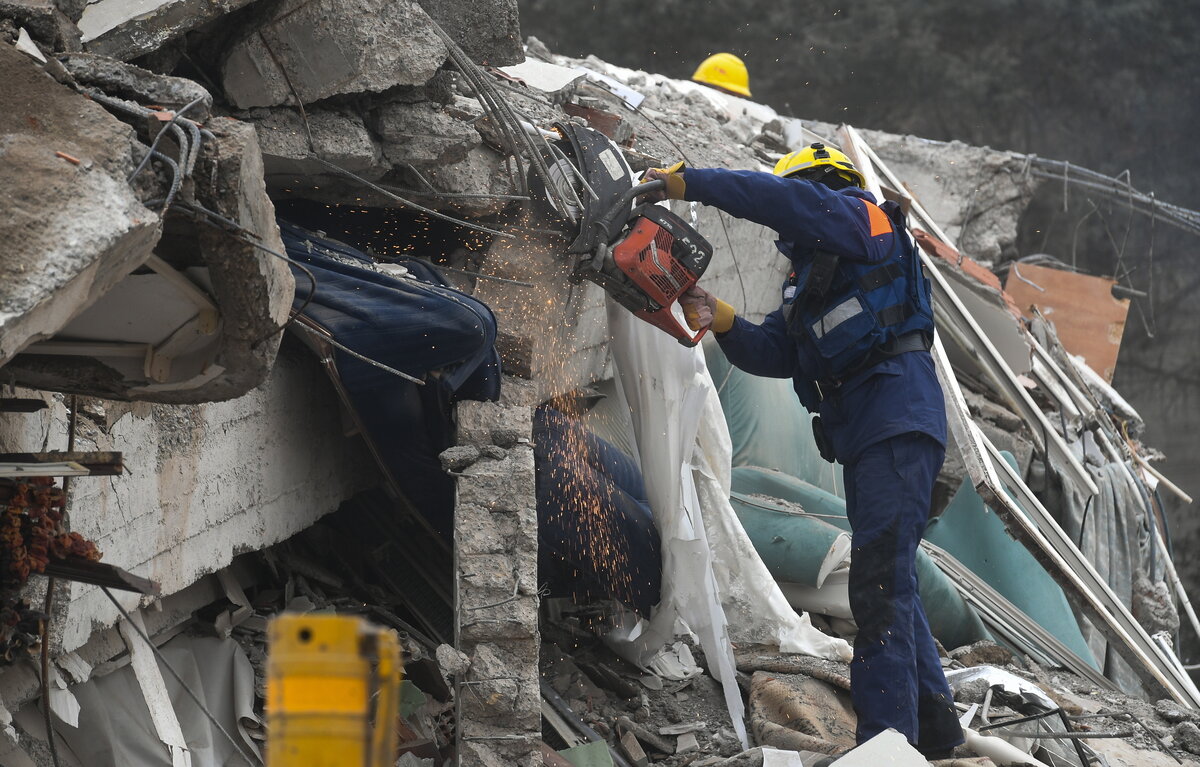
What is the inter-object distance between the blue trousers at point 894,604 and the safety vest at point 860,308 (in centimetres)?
29

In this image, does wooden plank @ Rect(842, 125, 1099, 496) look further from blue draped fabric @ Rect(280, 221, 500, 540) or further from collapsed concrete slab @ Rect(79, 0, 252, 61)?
collapsed concrete slab @ Rect(79, 0, 252, 61)

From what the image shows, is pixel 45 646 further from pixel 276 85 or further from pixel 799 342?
pixel 799 342

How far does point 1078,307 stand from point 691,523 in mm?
7126

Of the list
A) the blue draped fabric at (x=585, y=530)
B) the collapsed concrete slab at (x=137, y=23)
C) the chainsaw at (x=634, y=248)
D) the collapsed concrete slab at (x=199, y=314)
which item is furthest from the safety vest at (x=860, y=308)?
the collapsed concrete slab at (x=199, y=314)

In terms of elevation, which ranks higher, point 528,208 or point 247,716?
point 528,208

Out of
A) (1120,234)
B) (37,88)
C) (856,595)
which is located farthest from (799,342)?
(1120,234)

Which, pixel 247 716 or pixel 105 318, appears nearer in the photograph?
pixel 105 318

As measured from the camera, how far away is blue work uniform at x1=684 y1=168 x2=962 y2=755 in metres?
3.43

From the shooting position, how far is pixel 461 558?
3129 mm

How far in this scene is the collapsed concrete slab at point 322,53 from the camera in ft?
10.4

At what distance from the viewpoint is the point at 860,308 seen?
144 inches

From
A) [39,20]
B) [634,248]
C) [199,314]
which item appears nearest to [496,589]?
[634,248]

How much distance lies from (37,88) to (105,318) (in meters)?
0.43

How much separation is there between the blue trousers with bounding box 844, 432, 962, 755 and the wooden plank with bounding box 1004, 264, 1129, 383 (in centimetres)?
675
